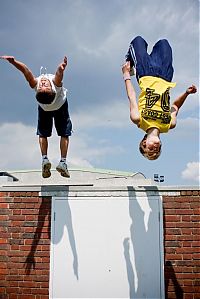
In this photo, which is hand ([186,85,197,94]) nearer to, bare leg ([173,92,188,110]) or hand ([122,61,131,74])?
bare leg ([173,92,188,110])

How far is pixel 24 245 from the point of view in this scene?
5562mm

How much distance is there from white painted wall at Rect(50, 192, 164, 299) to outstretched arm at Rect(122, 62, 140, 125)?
144 cm

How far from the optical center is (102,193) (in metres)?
5.58

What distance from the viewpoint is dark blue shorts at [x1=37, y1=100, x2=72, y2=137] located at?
5.36 metres

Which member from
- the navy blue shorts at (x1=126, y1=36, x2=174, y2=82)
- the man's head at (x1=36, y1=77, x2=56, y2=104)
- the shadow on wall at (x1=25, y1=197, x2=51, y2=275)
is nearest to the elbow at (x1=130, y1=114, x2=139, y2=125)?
the navy blue shorts at (x1=126, y1=36, x2=174, y2=82)

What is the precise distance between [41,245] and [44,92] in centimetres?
214

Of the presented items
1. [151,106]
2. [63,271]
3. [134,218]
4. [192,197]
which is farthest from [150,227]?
[151,106]

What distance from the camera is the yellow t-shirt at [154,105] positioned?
455 centimetres

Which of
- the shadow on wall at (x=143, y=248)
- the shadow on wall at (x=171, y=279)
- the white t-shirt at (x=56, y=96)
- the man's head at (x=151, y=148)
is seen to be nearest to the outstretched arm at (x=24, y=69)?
the white t-shirt at (x=56, y=96)

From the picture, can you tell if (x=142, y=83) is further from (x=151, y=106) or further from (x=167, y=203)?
(x=167, y=203)

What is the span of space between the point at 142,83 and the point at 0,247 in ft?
9.83

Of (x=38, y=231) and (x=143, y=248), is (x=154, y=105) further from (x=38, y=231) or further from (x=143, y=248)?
(x=38, y=231)

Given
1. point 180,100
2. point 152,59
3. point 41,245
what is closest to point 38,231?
point 41,245

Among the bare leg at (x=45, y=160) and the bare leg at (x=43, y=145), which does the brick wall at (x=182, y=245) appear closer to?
the bare leg at (x=45, y=160)
